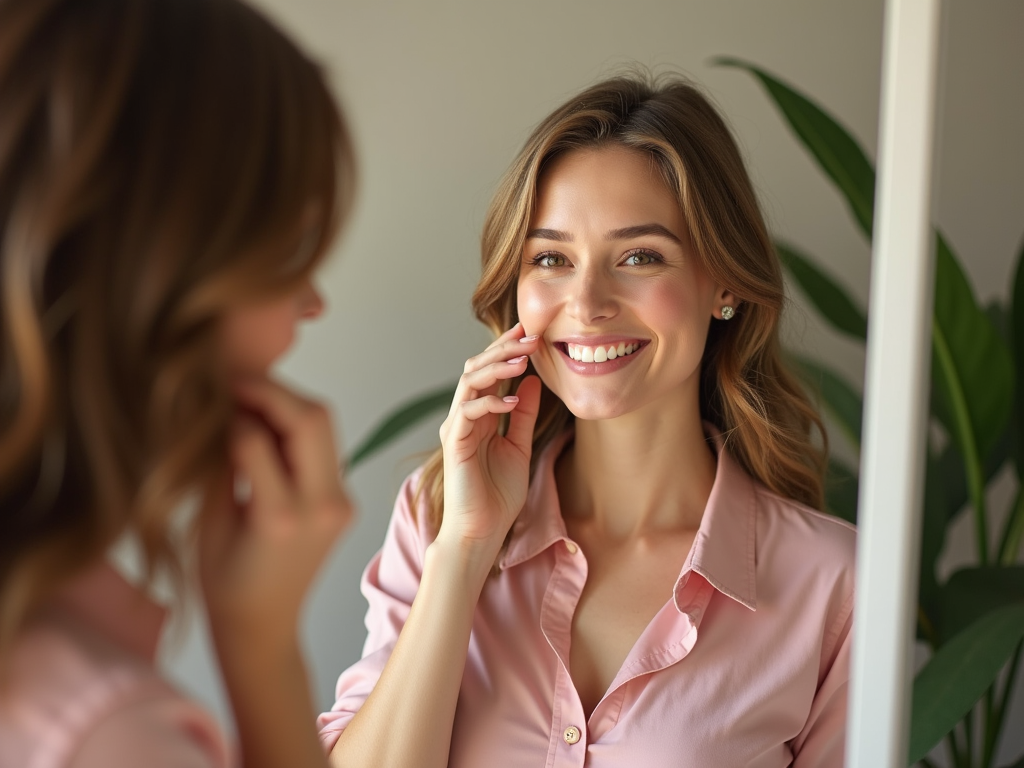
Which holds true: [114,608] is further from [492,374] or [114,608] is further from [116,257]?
[492,374]

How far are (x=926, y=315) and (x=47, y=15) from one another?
1.72 ft

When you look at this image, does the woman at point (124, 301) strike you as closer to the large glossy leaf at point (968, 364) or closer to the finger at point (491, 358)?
the finger at point (491, 358)

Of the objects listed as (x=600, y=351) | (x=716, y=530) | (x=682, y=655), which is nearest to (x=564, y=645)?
(x=682, y=655)

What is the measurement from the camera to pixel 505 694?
3.91ft

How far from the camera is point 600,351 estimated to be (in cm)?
123

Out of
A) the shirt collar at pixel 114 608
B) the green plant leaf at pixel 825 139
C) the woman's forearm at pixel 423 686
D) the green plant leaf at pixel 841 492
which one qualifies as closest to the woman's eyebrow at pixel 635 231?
the green plant leaf at pixel 825 139

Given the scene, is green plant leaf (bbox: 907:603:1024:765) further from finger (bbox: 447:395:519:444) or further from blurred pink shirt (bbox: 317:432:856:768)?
finger (bbox: 447:395:519:444)

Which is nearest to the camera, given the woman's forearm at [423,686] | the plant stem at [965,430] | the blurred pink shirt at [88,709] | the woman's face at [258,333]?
the blurred pink shirt at [88,709]

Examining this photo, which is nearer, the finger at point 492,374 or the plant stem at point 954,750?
the finger at point 492,374

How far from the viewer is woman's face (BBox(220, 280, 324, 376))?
2.00 feet

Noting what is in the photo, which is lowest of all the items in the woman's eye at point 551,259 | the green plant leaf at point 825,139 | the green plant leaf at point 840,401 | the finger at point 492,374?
the green plant leaf at point 840,401

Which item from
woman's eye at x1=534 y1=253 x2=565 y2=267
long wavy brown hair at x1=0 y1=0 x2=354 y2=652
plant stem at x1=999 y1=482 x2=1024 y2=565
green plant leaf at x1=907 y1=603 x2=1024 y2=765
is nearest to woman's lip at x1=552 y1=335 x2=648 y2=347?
woman's eye at x1=534 y1=253 x2=565 y2=267

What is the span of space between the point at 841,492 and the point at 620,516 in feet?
1.54

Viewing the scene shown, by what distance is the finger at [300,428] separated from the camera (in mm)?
660
